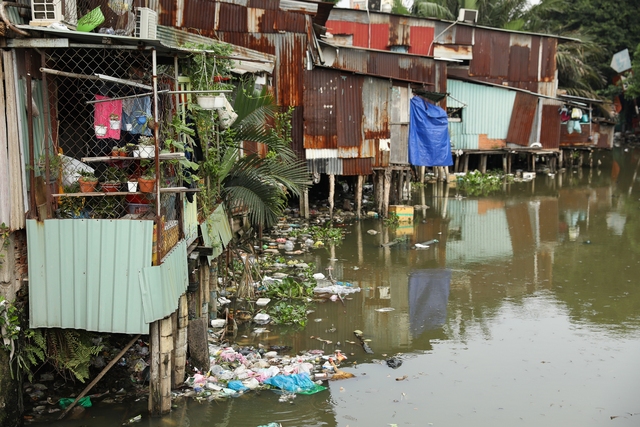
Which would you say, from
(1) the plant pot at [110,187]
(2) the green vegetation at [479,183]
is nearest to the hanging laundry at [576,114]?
(2) the green vegetation at [479,183]

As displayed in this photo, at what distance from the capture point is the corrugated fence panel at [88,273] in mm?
6410

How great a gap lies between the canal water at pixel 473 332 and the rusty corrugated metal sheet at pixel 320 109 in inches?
95.4

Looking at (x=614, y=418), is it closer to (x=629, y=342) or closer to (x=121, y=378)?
(x=629, y=342)

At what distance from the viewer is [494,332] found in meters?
10.2

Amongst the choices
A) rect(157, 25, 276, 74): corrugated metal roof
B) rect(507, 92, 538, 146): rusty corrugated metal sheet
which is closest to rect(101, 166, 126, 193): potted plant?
rect(157, 25, 276, 74): corrugated metal roof

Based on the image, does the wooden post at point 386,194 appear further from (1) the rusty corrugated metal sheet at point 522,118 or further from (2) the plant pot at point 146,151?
(2) the plant pot at point 146,151

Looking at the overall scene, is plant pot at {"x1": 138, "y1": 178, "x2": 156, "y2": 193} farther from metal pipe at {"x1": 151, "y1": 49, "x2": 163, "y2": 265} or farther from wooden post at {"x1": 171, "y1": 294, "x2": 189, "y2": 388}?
wooden post at {"x1": 171, "y1": 294, "x2": 189, "y2": 388}

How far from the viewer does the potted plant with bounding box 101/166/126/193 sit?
6801 mm

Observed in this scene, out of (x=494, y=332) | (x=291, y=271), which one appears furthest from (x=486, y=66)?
(x=494, y=332)

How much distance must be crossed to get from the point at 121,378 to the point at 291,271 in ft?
17.2

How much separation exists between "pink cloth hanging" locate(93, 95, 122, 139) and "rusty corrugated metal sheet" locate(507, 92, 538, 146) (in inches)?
868

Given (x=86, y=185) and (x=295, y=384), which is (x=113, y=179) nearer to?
(x=86, y=185)

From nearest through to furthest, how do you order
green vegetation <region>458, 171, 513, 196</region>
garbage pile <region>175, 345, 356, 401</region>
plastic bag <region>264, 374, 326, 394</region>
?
garbage pile <region>175, 345, 356, 401</region>
plastic bag <region>264, 374, 326, 394</region>
green vegetation <region>458, 171, 513, 196</region>

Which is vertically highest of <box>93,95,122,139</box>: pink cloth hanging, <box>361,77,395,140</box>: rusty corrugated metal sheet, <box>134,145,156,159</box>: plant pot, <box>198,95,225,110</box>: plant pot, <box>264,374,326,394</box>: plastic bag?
<box>361,77,395,140</box>: rusty corrugated metal sheet
